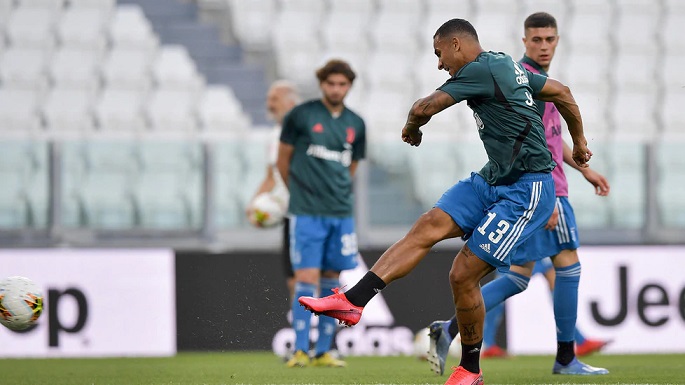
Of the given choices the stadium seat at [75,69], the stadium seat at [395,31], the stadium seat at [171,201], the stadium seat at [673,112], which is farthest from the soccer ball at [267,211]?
the stadium seat at [673,112]

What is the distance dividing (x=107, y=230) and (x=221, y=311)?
81.8 inches

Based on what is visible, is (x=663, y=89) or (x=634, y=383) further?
(x=663, y=89)

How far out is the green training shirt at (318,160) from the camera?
7852 mm

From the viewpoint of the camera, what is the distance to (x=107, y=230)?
9953 mm

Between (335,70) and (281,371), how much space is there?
2029mm

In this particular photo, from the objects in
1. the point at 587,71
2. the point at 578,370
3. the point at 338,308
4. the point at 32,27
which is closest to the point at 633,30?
the point at 587,71

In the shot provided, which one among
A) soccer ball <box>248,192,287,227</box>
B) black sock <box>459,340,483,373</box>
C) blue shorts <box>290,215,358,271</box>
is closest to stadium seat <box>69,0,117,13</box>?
soccer ball <box>248,192,287,227</box>

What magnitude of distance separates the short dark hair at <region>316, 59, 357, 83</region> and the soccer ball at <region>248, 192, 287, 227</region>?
1.39 m

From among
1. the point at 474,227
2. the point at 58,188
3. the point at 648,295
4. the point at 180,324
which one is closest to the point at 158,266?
the point at 180,324

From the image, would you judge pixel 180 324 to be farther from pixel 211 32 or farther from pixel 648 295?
pixel 211 32

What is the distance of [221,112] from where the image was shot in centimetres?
1310

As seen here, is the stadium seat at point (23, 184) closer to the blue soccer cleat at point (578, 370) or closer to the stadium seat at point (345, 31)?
the blue soccer cleat at point (578, 370)

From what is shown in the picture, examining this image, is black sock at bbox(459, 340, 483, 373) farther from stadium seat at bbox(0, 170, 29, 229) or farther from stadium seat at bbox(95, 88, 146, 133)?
stadium seat at bbox(95, 88, 146, 133)

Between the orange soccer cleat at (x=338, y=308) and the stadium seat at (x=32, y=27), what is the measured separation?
9686mm
